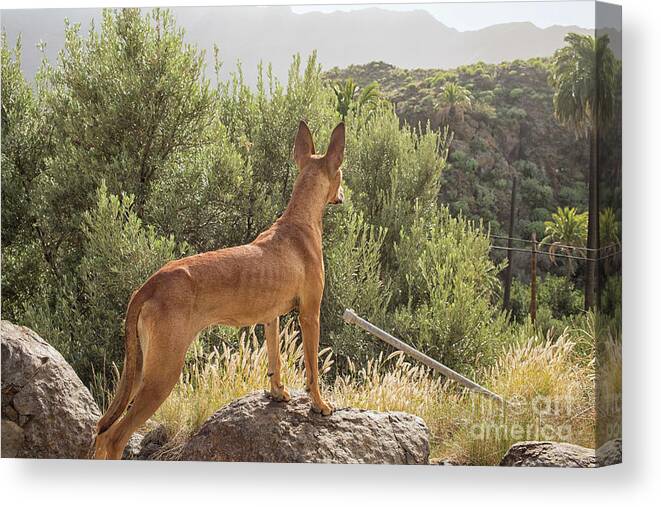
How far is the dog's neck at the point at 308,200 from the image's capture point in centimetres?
513

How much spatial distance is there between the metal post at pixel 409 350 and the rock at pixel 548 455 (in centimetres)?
39

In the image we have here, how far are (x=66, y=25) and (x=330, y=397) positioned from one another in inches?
112

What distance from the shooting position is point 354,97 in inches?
225

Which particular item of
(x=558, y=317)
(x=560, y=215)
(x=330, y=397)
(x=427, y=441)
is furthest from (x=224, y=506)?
(x=560, y=215)

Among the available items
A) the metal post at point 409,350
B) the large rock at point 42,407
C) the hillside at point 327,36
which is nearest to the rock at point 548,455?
the metal post at point 409,350

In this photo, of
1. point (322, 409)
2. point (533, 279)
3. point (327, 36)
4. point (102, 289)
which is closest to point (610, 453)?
point (533, 279)

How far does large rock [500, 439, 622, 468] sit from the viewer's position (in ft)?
16.2

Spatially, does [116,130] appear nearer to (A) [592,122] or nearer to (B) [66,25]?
(B) [66,25]

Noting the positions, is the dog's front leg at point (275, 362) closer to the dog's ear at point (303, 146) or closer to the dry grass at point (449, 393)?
the dry grass at point (449, 393)

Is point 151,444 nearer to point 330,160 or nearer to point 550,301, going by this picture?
point 330,160

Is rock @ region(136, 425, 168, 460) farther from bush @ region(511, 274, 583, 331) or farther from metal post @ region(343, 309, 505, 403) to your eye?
bush @ region(511, 274, 583, 331)

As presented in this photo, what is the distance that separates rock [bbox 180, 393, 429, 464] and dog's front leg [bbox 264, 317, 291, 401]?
51mm

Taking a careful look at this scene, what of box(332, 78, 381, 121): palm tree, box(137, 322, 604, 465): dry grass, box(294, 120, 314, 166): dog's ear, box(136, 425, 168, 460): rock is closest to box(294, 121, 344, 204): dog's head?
box(294, 120, 314, 166): dog's ear

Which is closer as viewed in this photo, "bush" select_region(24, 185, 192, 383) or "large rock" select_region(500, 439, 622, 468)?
"large rock" select_region(500, 439, 622, 468)
